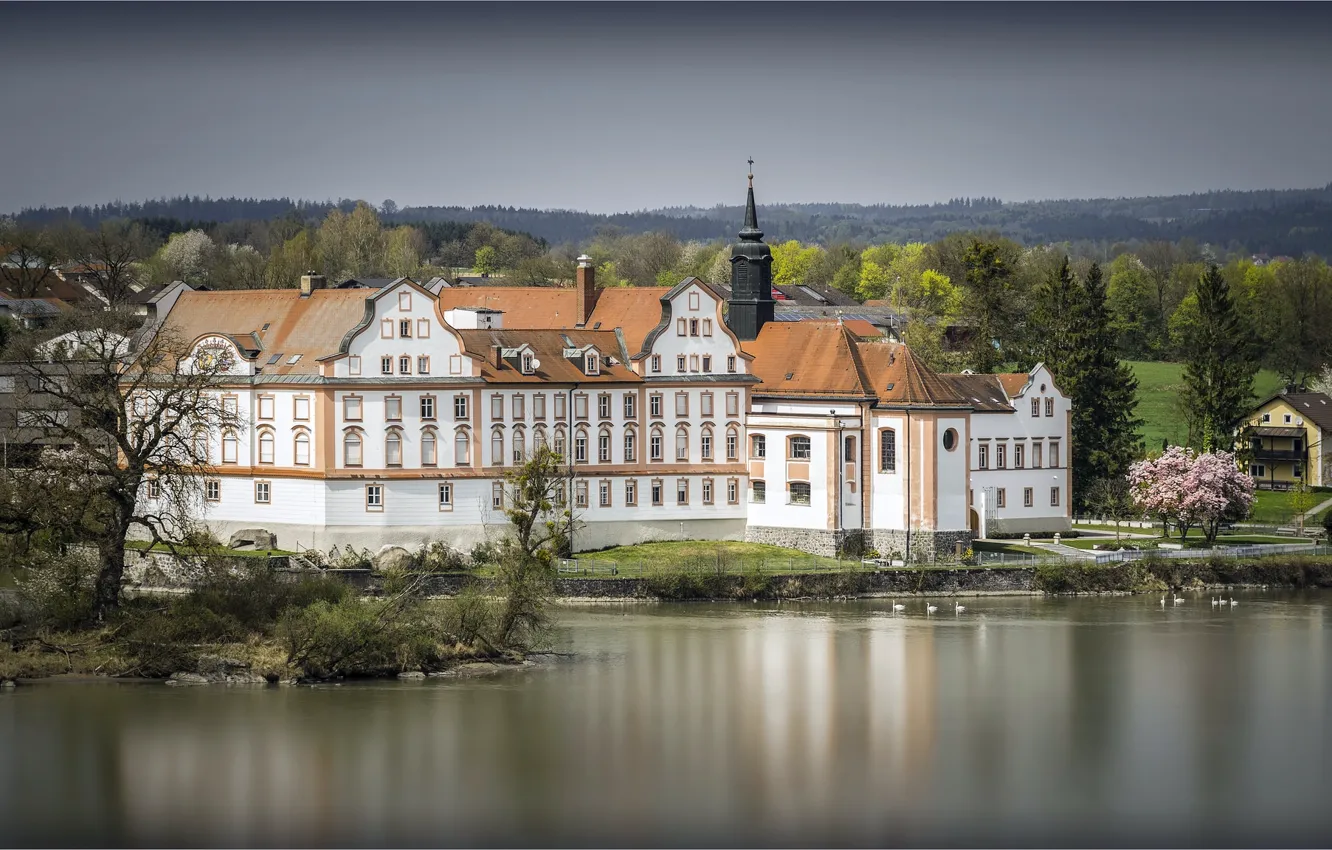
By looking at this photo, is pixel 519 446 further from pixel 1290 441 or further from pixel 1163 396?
pixel 1163 396

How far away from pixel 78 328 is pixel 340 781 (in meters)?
42.5

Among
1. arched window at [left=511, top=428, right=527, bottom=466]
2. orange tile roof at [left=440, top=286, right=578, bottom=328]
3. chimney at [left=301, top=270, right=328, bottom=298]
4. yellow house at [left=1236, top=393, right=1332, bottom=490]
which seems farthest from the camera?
yellow house at [left=1236, top=393, right=1332, bottom=490]

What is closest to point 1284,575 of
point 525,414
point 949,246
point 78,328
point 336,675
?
point 525,414

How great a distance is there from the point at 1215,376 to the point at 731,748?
41.2 meters

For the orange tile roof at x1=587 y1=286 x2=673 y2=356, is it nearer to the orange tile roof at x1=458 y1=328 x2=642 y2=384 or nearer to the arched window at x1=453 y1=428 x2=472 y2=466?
the orange tile roof at x1=458 y1=328 x2=642 y2=384

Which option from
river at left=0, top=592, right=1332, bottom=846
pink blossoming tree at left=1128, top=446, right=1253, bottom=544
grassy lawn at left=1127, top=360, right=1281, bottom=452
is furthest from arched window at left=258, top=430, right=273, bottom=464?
grassy lawn at left=1127, top=360, right=1281, bottom=452

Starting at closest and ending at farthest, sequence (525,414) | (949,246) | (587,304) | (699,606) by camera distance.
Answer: (699,606) → (525,414) → (587,304) → (949,246)

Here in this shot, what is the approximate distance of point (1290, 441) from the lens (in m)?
88.1

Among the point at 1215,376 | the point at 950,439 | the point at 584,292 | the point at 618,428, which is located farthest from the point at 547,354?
the point at 1215,376

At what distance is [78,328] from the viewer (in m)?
78.9

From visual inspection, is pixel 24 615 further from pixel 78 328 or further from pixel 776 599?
pixel 78 328

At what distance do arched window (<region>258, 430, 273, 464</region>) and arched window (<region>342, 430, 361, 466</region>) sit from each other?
7.74 ft

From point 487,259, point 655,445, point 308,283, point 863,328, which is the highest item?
point 487,259

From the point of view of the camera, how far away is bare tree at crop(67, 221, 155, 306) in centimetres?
9425
